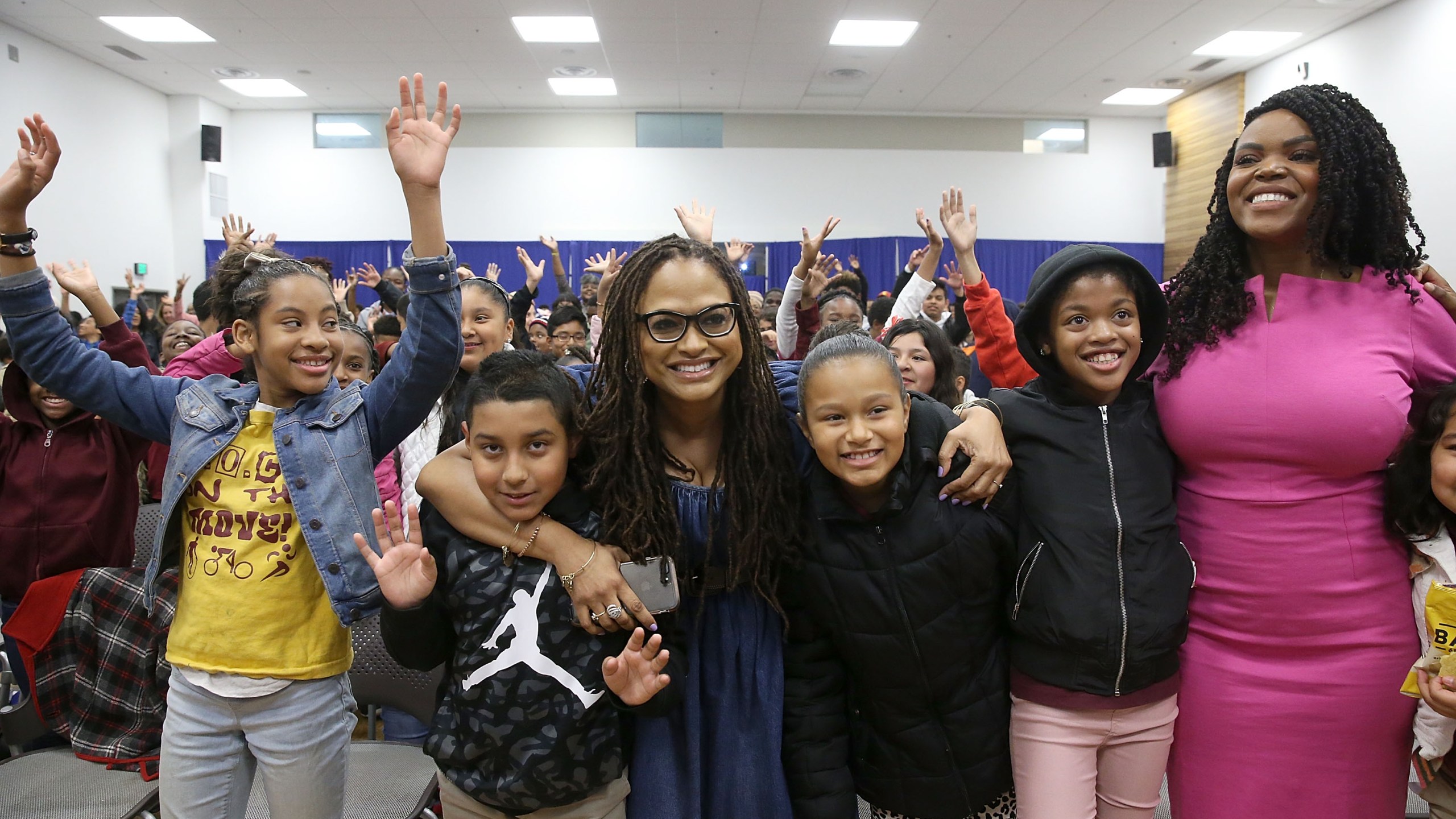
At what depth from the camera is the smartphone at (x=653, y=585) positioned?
Answer: 1.50m

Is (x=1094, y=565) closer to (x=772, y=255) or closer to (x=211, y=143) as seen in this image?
(x=772, y=255)

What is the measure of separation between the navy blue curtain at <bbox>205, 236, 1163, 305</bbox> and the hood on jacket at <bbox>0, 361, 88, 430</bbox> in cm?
995

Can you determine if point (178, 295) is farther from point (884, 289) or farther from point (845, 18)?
point (884, 289)

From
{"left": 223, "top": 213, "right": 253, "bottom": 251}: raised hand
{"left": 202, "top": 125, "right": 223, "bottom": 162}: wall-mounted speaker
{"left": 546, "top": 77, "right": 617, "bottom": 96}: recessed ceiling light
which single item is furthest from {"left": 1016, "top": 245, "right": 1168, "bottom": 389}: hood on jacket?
{"left": 202, "top": 125, "right": 223, "bottom": 162}: wall-mounted speaker

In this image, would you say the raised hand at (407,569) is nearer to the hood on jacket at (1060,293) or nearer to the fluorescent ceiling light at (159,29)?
the hood on jacket at (1060,293)

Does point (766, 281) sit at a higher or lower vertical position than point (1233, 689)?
higher

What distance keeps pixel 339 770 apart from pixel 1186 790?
1.72 m

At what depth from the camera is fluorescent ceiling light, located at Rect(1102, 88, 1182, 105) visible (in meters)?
11.6

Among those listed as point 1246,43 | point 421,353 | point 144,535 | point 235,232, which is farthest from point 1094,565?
point 1246,43

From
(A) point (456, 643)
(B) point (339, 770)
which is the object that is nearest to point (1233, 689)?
(A) point (456, 643)

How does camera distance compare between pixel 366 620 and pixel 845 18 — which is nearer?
pixel 366 620

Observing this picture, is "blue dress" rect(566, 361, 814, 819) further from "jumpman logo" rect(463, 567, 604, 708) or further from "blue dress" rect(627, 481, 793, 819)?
"jumpman logo" rect(463, 567, 604, 708)

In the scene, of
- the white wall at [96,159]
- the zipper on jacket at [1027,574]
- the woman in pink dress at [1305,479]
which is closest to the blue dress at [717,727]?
the zipper on jacket at [1027,574]

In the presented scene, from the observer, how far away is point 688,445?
169 centimetres
